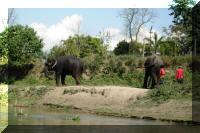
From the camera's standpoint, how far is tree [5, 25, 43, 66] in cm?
3300

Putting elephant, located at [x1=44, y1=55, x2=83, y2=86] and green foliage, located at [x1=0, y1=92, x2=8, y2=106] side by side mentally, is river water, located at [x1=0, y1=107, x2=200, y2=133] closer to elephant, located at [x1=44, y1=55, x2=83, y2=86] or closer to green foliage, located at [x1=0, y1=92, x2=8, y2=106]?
green foliage, located at [x1=0, y1=92, x2=8, y2=106]

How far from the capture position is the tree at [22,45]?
33.0m

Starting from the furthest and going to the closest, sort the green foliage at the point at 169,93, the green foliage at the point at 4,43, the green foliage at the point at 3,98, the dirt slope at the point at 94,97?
the green foliage at the point at 4,43 < the green foliage at the point at 3,98 < the dirt slope at the point at 94,97 < the green foliage at the point at 169,93

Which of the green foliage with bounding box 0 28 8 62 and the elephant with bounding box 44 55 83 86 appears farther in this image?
the green foliage with bounding box 0 28 8 62

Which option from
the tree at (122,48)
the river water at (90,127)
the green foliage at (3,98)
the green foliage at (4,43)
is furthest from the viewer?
the tree at (122,48)

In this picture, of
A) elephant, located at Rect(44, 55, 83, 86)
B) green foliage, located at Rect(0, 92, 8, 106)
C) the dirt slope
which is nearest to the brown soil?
the dirt slope

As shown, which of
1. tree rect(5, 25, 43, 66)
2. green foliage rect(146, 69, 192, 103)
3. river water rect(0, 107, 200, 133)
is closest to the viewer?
river water rect(0, 107, 200, 133)

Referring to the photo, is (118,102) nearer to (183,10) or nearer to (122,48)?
(183,10)

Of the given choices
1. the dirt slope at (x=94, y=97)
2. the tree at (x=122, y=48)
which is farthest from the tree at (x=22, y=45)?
the tree at (x=122, y=48)

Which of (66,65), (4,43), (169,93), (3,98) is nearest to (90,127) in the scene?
(169,93)

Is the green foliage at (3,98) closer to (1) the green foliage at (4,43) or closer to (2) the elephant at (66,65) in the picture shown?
(2) the elephant at (66,65)

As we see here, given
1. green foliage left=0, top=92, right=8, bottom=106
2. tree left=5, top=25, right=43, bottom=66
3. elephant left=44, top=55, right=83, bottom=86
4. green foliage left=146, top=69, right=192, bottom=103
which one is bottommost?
green foliage left=0, top=92, right=8, bottom=106

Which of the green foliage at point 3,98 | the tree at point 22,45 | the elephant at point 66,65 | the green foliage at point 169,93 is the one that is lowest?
the green foliage at point 3,98

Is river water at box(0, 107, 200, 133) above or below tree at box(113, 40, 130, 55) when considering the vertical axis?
below
